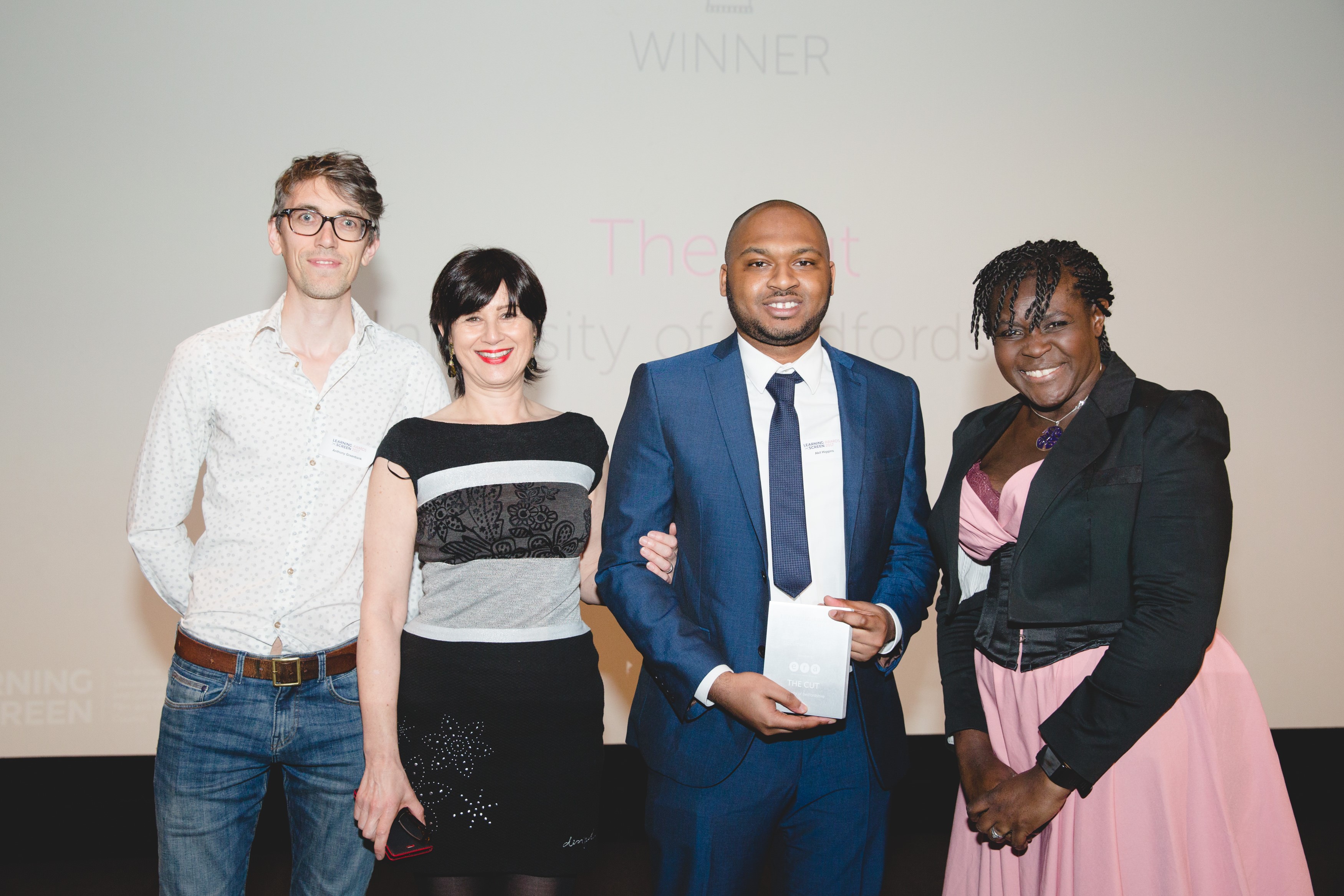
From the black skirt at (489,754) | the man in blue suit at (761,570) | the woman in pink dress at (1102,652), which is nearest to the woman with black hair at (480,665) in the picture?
the black skirt at (489,754)

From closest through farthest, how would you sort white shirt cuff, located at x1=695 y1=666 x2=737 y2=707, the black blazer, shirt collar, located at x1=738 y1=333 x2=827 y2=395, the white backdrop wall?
1. the black blazer
2. white shirt cuff, located at x1=695 y1=666 x2=737 y2=707
3. shirt collar, located at x1=738 y1=333 x2=827 y2=395
4. the white backdrop wall

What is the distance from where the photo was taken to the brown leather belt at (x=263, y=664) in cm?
173

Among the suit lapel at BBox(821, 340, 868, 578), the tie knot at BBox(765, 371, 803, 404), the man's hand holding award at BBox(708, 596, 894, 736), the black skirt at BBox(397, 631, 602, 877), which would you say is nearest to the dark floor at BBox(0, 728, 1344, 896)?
the black skirt at BBox(397, 631, 602, 877)

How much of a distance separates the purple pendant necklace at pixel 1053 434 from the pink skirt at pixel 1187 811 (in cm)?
39

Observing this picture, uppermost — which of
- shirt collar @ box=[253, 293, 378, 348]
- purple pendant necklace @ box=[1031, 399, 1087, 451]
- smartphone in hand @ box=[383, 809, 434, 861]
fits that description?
shirt collar @ box=[253, 293, 378, 348]

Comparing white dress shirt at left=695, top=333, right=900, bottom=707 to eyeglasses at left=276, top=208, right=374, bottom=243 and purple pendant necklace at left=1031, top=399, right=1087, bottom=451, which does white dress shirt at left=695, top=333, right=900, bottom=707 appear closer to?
purple pendant necklace at left=1031, top=399, right=1087, bottom=451

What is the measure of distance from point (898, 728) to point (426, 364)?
132 centimetres

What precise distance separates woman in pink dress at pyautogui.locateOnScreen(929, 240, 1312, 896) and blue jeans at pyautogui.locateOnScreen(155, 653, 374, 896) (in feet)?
4.17

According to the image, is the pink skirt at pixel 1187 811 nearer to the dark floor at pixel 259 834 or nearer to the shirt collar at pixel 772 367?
the shirt collar at pixel 772 367

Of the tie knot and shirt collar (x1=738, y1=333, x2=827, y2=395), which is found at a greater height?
shirt collar (x1=738, y1=333, x2=827, y2=395)

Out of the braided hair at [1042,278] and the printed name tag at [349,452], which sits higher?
the braided hair at [1042,278]

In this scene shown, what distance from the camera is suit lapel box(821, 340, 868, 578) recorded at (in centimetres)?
167

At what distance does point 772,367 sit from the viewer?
177cm

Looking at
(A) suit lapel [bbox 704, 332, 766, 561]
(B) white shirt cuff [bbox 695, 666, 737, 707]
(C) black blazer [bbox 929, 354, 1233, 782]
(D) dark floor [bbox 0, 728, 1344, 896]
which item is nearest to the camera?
(C) black blazer [bbox 929, 354, 1233, 782]
